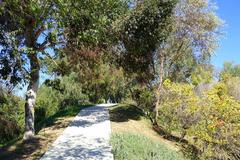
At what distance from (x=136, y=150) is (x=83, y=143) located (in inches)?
77.8

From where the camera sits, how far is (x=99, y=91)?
39.8m

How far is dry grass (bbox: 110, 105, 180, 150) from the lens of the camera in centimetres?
1437

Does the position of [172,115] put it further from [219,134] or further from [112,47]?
[112,47]

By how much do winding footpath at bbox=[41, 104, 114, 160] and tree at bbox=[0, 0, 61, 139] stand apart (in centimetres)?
161

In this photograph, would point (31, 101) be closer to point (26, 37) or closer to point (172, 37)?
point (26, 37)

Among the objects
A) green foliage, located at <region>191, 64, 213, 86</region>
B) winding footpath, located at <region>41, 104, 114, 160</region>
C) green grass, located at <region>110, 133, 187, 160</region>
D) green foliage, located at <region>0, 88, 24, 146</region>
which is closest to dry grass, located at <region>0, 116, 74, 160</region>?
winding footpath, located at <region>41, 104, 114, 160</region>

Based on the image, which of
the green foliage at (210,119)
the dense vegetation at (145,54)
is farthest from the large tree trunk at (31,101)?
the green foliage at (210,119)

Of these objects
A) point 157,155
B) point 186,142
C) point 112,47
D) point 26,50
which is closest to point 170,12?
point 112,47

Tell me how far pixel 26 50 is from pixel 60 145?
4.89m

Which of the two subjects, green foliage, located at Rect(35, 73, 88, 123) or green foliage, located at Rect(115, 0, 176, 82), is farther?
green foliage, located at Rect(35, 73, 88, 123)

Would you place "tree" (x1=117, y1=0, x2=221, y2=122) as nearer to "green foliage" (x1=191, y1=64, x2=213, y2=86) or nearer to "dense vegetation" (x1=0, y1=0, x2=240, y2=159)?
"dense vegetation" (x1=0, y1=0, x2=240, y2=159)

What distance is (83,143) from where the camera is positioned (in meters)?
11.8

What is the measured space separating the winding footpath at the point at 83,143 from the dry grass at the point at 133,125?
51 cm

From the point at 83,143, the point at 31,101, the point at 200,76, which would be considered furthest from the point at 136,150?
the point at 200,76
